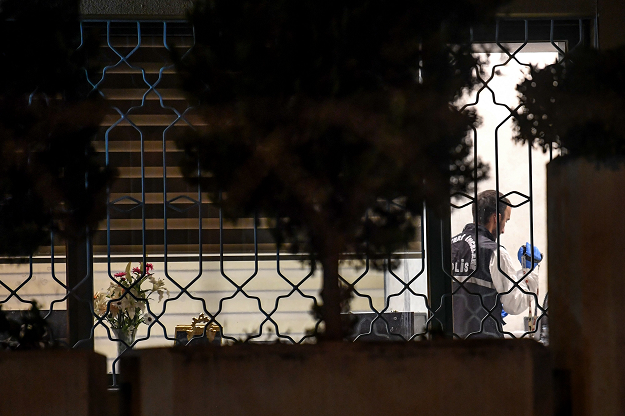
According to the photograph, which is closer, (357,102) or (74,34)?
(357,102)

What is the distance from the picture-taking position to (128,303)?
6.29 ft

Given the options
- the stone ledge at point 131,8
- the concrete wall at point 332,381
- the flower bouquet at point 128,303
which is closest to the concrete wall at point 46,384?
the concrete wall at point 332,381

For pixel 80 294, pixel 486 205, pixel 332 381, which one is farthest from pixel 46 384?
pixel 486 205

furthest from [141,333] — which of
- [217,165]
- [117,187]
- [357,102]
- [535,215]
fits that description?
[535,215]

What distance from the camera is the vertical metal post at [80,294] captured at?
5.89 feet

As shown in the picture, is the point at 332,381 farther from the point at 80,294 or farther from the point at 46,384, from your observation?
the point at 80,294

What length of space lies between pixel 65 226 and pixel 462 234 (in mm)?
A: 1401

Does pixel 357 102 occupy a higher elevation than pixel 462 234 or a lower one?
higher

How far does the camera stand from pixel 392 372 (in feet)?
3.19

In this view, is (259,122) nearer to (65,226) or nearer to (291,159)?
(291,159)

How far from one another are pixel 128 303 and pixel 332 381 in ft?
3.80

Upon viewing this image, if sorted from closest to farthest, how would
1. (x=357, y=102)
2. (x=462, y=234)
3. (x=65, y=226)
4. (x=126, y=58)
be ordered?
(x=357, y=102), (x=65, y=226), (x=126, y=58), (x=462, y=234)

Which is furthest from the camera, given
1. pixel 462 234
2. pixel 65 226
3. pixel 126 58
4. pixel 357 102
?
pixel 462 234

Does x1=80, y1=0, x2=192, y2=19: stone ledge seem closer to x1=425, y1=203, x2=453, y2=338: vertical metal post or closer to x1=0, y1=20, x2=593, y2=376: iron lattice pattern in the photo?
x1=0, y1=20, x2=593, y2=376: iron lattice pattern
